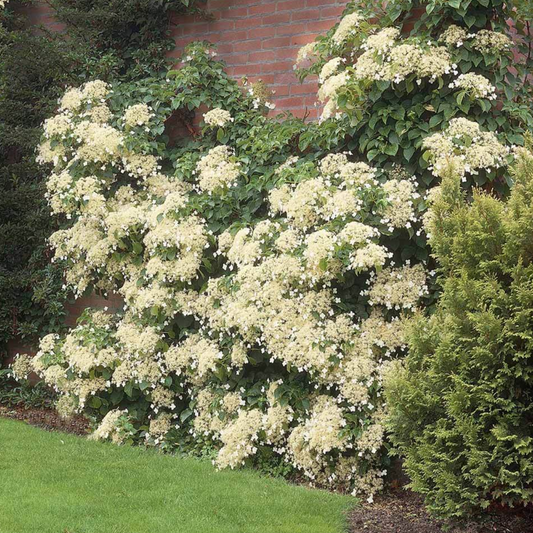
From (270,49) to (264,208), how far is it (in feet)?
4.36

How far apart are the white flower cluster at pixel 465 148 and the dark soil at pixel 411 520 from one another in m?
1.94

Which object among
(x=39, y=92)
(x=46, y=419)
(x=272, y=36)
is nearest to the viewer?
(x=272, y=36)

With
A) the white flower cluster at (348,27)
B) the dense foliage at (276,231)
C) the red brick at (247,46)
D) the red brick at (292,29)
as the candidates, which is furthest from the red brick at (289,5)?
the white flower cluster at (348,27)

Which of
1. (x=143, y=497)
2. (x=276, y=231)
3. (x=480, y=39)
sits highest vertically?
(x=480, y=39)

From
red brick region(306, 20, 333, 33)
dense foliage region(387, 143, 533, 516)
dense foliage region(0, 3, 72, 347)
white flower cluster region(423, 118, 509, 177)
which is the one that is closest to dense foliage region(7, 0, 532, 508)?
white flower cluster region(423, 118, 509, 177)

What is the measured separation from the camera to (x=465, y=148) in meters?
4.82

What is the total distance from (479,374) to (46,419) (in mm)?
4093

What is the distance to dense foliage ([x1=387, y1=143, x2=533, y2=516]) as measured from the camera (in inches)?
140

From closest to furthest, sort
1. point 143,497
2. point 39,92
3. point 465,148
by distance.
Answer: point 143,497 < point 465,148 < point 39,92

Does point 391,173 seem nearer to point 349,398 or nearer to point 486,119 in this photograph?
point 486,119

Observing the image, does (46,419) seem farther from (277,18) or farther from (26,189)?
(277,18)

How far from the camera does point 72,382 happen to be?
616 centimetres

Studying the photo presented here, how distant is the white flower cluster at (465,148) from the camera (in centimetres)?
479

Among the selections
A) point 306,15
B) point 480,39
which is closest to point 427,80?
point 480,39
